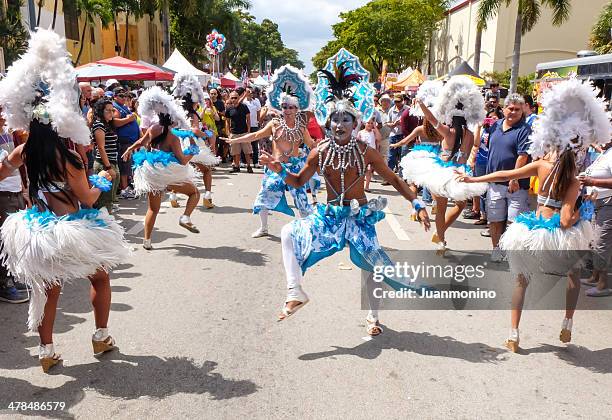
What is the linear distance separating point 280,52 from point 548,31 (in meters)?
104

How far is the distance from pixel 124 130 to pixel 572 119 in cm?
847

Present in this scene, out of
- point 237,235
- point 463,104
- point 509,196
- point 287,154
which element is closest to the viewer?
A: point 509,196

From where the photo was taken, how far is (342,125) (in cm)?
448

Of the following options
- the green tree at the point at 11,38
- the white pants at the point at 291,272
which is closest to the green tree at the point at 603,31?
the green tree at the point at 11,38

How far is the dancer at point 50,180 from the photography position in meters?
3.67

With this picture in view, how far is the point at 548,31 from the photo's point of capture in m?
41.7

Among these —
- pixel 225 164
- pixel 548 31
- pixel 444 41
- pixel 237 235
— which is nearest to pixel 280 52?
pixel 444 41

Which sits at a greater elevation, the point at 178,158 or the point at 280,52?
the point at 280,52

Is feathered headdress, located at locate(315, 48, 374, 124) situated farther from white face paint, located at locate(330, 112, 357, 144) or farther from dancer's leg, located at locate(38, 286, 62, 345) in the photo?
dancer's leg, located at locate(38, 286, 62, 345)

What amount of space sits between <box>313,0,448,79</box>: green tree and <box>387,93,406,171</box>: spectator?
41.4 metres

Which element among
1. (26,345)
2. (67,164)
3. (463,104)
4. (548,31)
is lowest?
(26,345)

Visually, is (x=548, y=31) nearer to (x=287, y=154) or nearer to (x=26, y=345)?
(x=287, y=154)

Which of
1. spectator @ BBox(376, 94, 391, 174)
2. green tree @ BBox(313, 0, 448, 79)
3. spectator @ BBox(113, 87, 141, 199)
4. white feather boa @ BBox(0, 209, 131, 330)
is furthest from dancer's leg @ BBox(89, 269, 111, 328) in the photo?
green tree @ BBox(313, 0, 448, 79)

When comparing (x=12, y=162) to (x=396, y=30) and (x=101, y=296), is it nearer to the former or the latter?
(x=101, y=296)
